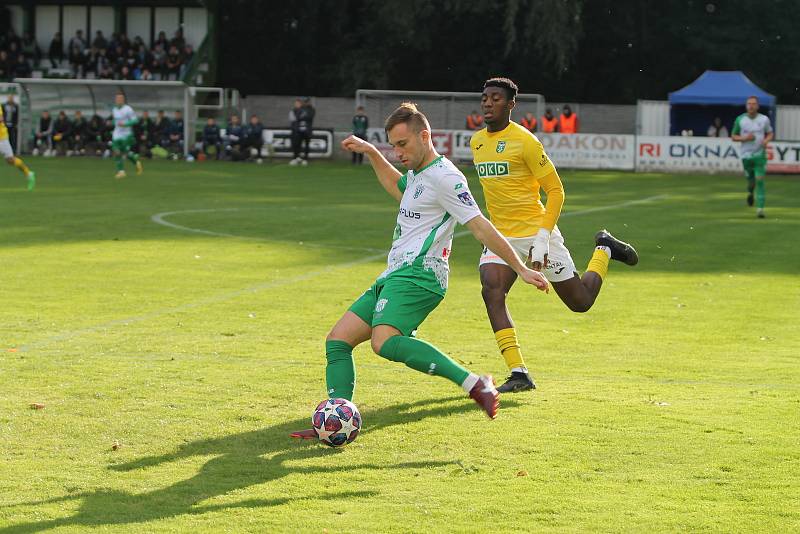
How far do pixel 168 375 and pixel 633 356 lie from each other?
367 centimetres

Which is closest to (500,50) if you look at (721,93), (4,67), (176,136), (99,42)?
(721,93)

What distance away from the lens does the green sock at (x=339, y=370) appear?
7582 millimetres

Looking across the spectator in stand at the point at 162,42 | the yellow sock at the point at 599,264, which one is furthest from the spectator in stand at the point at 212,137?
the yellow sock at the point at 599,264

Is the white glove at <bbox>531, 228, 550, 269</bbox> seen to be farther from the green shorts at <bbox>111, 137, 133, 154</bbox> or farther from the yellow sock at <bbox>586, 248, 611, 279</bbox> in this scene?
the green shorts at <bbox>111, 137, 133, 154</bbox>

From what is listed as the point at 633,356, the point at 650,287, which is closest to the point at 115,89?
the point at 650,287

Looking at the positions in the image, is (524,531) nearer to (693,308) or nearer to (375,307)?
(375,307)

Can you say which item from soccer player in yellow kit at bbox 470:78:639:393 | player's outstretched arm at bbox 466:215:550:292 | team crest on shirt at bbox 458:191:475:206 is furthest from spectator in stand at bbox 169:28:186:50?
player's outstretched arm at bbox 466:215:550:292

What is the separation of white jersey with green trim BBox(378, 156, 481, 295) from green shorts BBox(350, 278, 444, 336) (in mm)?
45

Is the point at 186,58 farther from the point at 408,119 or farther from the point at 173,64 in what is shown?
the point at 408,119

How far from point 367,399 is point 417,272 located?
1.38 metres

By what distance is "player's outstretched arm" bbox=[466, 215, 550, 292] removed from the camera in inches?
288

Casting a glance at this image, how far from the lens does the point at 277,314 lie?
12367mm

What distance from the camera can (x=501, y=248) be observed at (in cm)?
736

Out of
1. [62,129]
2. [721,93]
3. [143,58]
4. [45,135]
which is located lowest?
[45,135]
